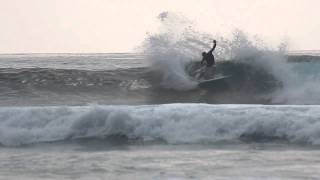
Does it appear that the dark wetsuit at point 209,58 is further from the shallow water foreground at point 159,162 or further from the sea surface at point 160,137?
the shallow water foreground at point 159,162

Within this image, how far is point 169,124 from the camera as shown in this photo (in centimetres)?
1215

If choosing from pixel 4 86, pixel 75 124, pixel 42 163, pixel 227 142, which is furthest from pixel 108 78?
pixel 42 163

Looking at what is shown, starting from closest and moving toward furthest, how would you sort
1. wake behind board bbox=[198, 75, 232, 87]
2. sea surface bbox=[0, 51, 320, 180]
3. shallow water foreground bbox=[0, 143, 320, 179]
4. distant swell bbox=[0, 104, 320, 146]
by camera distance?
shallow water foreground bbox=[0, 143, 320, 179]
sea surface bbox=[0, 51, 320, 180]
distant swell bbox=[0, 104, 320, 146]
wake behind board bbox=[198, 75, 232, 87]

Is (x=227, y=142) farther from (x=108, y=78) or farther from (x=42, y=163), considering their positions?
(x=108, y=78)

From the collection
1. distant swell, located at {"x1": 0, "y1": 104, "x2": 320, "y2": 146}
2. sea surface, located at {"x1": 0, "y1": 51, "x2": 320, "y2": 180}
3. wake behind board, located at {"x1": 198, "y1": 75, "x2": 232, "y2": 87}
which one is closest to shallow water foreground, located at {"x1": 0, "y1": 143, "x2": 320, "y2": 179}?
sea surface, located at {"x1": 0, "y1": 51, "x2": 320, "y2": 180}

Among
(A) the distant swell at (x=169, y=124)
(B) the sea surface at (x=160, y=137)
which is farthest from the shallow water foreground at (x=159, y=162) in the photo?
(A) the distant swell at (x=169, y=124)

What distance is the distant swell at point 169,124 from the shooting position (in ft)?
37.8

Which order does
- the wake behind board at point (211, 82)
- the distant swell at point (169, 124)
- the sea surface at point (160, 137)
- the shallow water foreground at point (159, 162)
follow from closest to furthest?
the shallow water foreground at point (159, 162), the sea surface at point (160, 137), the distant swell at point (169, 124), the wake behind board at point (211, 82)

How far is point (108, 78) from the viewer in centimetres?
2400

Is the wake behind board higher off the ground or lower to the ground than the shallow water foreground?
lower

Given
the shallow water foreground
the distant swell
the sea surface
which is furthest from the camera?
the distant swell

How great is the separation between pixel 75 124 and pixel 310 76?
13214 mm

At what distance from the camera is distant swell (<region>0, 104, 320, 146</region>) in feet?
37.8

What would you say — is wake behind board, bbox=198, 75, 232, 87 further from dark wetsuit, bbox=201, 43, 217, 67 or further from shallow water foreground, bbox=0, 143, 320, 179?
shallow water foreground, bbox=0, 143, 320, 179
